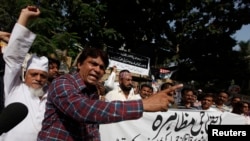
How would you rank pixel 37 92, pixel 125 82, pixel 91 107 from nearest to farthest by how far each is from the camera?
pixel 91 107 → pixel 37 92 → pixel 125 82

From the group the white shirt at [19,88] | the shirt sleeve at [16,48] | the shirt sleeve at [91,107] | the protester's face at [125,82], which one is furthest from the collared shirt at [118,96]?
the shirt sleeve at [91,107]

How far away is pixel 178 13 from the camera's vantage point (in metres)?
20.5

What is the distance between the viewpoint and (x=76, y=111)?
231 centimetres

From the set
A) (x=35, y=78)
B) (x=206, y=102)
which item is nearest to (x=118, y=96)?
(x=206, y=102)

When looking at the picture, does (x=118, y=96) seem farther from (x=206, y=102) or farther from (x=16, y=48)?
(x=16, y=48)

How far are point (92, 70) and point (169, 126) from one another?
3.94 meters

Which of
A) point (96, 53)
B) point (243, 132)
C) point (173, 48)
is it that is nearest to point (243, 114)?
point (243, 132)

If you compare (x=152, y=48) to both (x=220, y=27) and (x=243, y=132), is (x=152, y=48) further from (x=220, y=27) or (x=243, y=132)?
(x=243, y=132)

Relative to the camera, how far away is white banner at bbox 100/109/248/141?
5828 mm

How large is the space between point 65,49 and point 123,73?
2536 mm

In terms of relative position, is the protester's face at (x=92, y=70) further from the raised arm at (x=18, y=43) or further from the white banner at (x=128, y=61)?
the white banner at (x=128, y=61)

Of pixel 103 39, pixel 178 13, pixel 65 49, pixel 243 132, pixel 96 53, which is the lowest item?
pixel 243 132

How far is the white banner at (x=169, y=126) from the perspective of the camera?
5.83m

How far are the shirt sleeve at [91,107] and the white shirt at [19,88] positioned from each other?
1.70ft
